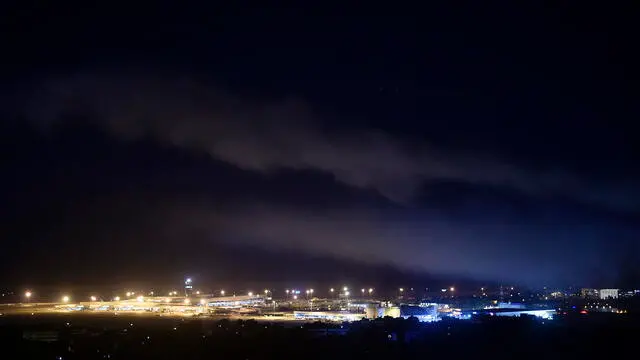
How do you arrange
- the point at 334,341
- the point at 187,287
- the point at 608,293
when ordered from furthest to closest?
the point at 187,287, the point at 608,293, the point at 334,341

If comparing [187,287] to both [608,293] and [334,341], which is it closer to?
[608,293]

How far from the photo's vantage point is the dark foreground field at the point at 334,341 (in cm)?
2944

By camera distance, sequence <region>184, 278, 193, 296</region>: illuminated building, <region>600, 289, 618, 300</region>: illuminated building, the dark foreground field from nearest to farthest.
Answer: the dark foreground field < <region>600, 289, 618, 300</region>: illuminated building < <region>184, 278, 193, 296</region>: illuminated building

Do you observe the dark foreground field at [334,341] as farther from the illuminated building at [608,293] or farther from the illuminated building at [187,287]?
the illuminated building at [187,287]

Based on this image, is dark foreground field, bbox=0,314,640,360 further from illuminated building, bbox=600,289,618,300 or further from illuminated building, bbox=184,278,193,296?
illuminated building, bbox=184,278,193,296

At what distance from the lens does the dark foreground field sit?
29.4m

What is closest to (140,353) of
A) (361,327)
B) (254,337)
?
(254,337)

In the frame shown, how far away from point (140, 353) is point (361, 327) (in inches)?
665

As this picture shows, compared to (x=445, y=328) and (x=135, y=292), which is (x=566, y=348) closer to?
(x=445, y=328)

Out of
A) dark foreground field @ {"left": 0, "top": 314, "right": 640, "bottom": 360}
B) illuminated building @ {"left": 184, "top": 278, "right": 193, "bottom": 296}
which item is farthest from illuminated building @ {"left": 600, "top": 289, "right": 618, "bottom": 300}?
illuminated building @ {"left": 184, "top": 278, "right": 193, "bottom": 296}

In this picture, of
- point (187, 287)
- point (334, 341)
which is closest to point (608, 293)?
point (187, 287)

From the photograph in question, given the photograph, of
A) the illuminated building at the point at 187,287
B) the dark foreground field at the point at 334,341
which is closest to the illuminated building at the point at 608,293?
the dark foreground field at the point at 334,341

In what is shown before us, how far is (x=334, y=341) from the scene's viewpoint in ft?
110

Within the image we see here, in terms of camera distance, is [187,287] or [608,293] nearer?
[608,293]
